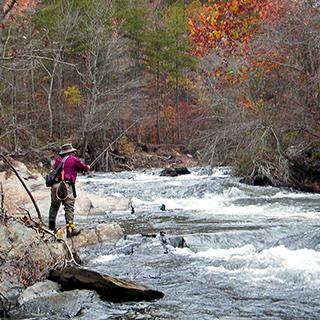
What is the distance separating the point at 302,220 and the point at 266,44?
696 centimetres

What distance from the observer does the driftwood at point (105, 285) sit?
488 cm

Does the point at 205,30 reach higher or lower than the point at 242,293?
higher

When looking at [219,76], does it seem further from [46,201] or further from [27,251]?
[27,251]

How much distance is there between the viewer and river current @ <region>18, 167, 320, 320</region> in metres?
4.59

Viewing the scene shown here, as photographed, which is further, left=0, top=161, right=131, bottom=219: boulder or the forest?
left=0, top=161, right=131, bottom=219: boulder

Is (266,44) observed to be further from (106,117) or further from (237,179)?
(106,117)

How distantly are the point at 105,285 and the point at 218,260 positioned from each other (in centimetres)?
216

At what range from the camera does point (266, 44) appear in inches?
523

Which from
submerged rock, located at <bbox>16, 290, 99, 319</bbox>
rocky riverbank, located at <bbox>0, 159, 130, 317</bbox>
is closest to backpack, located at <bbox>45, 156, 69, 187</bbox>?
rocky riverbank, located at <bbox>0, 159, 130, 317</bbox>

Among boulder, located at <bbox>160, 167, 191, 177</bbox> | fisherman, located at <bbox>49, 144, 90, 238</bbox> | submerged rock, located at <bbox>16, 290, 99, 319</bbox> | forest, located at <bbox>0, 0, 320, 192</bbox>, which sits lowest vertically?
boulder, located at <bbox>160, 167, 191, 177</bbox>

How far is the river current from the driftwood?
0.45 ft

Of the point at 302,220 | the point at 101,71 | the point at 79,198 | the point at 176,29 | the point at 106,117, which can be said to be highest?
the point at 176,29

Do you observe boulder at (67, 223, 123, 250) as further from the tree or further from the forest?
the tree

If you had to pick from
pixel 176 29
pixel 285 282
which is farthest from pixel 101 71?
pixel 285 282
